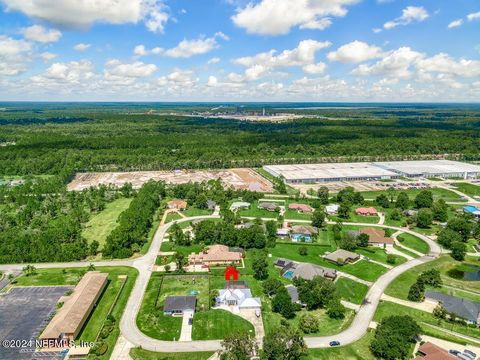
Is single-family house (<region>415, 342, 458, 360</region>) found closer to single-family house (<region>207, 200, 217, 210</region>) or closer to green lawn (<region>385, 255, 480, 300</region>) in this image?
green lawn (<region>385, 255, 480, 300</region>)

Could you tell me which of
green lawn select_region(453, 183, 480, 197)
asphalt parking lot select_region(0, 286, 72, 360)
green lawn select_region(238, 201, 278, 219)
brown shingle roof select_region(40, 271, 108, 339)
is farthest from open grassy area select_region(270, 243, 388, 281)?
green lawn select_region(453, 183, 480, 197)

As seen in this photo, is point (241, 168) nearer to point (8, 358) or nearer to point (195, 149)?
point (195, 149)

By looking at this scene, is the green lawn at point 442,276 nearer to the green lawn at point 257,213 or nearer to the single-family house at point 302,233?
the single-family house at point 302,233

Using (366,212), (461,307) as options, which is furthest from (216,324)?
(366,212)

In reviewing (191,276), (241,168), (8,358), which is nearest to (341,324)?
(191,276)

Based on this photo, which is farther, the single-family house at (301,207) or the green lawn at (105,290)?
the single-family house at (301,207)

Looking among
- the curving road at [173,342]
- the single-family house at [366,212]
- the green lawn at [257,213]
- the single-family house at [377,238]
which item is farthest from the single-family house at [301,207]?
the curving road at [173,342]
